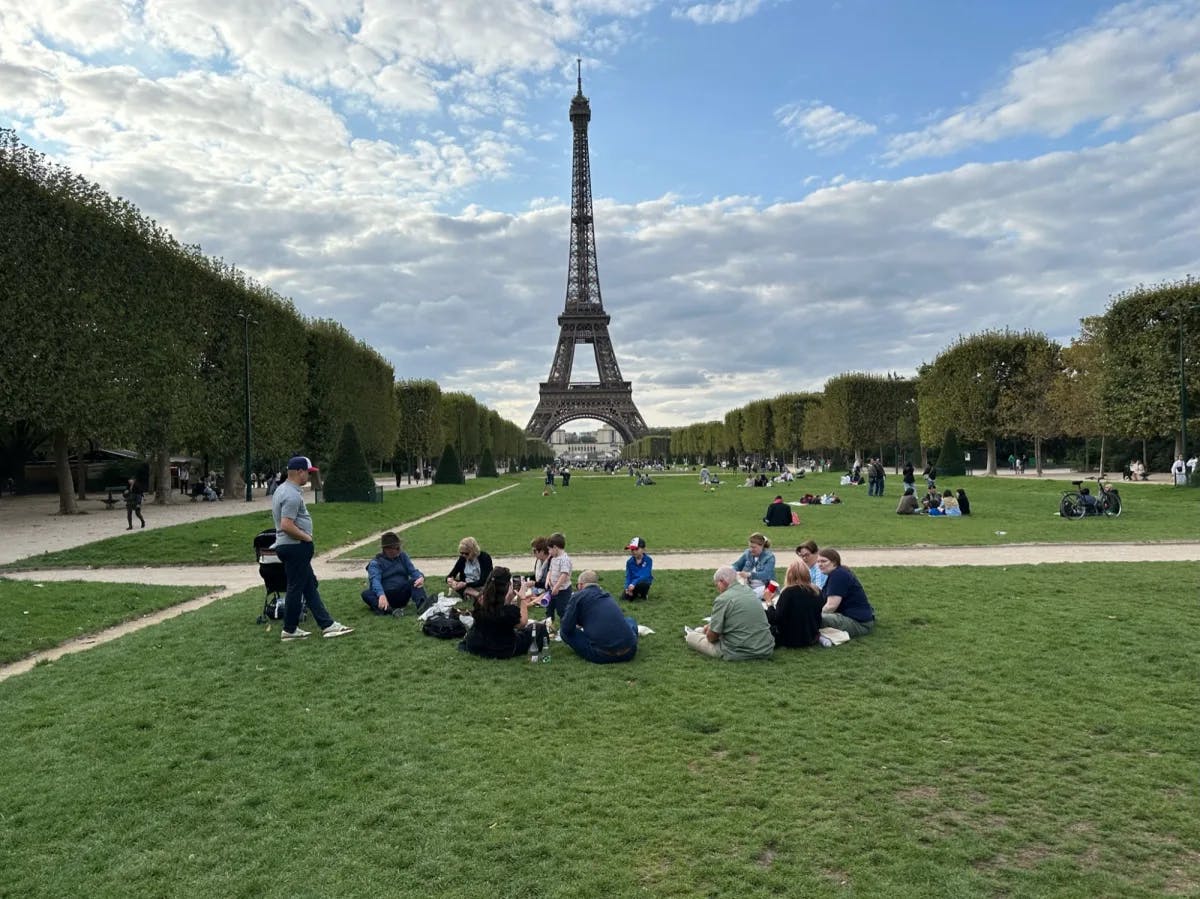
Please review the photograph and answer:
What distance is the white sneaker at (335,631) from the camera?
353 inches

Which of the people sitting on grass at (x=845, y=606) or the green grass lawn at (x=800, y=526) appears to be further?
the green grass lawn at (x=800, y=526)

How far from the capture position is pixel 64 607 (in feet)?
35.8

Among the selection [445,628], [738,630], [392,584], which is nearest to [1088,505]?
[738,630]

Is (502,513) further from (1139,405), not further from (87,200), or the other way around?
(1139,405)

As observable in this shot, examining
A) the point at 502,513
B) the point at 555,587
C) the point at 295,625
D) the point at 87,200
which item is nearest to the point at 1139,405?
the point at 502,513

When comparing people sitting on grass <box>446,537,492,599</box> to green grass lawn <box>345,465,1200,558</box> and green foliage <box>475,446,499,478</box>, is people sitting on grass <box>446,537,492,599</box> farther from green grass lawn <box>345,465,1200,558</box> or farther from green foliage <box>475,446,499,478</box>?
green foliage <box>475,446,499,478</box>

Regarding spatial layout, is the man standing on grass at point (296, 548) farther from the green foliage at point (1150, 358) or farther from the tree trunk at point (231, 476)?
the green foliage at point (1150, 358)

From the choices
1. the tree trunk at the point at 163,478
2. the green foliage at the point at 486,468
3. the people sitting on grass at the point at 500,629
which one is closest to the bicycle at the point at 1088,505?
the people sitting on grass at the point at 500,629

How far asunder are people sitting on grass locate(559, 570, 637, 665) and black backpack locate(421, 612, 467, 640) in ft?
4.31

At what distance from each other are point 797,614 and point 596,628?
2.08 m

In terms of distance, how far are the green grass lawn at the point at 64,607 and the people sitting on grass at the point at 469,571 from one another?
14.5 ft

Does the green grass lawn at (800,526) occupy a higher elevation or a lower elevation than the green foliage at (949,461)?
lower

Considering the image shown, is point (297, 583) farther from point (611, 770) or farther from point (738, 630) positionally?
point (611, 770)

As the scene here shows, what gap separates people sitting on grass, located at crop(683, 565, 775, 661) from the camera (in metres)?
7.70
